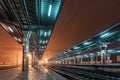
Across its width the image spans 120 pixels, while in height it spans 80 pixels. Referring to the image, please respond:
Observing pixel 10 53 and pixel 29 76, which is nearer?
pixel 29 76

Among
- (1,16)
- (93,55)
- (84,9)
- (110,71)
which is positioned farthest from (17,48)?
(84,9)

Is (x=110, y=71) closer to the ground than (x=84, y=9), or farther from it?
closer to the ground

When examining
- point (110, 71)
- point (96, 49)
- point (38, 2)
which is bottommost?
point (110, 71)

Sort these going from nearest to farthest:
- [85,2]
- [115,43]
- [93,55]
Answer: [85,2]
[115,43]
[93,55]

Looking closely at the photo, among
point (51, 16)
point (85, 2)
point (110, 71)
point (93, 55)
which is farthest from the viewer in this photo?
point (93, 55)

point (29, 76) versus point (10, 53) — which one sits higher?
point (10, 53)

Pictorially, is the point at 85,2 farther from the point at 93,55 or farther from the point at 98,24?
the point at 93,55

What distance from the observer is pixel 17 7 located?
71.6 feet

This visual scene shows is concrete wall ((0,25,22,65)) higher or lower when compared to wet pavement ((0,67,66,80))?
higher

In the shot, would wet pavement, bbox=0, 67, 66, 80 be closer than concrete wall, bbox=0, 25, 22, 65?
Yes

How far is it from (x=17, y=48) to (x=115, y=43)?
22031 millimetres

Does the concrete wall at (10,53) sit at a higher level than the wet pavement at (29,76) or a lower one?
higher

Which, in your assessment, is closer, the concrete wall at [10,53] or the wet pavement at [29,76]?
the wet pavement at [29,76]

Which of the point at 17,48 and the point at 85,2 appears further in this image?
the point at 17,48
